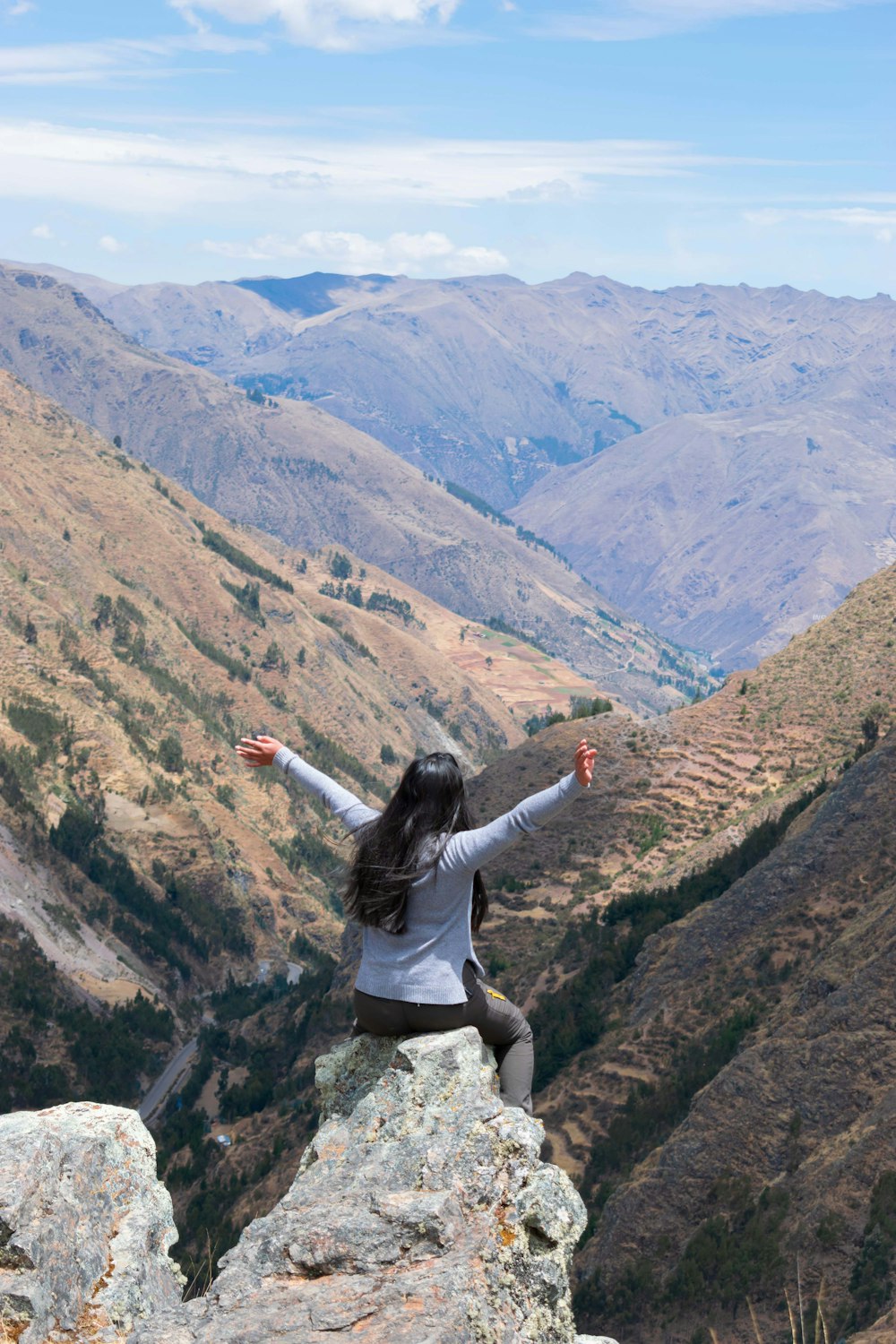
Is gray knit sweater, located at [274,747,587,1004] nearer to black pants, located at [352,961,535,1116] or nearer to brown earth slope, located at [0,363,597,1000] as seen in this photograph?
black pants, located at [352,961,535,1116]

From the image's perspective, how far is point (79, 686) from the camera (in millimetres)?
135875

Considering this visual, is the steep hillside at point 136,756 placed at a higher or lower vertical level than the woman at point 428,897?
lower

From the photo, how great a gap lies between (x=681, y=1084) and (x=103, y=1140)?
3455 cm

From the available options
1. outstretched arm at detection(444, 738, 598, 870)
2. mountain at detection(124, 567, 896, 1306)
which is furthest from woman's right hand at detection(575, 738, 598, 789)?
mountain at detection(124, 567, 896, 1306)

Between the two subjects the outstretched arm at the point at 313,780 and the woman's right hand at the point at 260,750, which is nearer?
the outstretched arm at the point at 313,780

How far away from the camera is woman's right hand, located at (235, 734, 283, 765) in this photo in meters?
10.7

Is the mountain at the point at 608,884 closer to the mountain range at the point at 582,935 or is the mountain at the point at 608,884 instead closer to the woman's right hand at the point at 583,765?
the mountain range at the point at 582,935

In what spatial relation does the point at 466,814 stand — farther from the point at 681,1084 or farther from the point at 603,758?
the point at 603,758

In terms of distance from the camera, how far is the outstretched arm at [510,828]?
895 cm

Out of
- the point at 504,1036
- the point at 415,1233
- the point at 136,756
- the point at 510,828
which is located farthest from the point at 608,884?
the point at 136,756

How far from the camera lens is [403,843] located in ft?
30.2

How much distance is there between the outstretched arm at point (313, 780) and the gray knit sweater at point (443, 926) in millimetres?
900

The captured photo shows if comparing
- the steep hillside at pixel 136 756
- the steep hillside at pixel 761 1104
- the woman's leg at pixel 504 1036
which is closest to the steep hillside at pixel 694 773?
the steep hillside at pixel 761 1104

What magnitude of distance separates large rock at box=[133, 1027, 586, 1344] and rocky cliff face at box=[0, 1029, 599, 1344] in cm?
1
